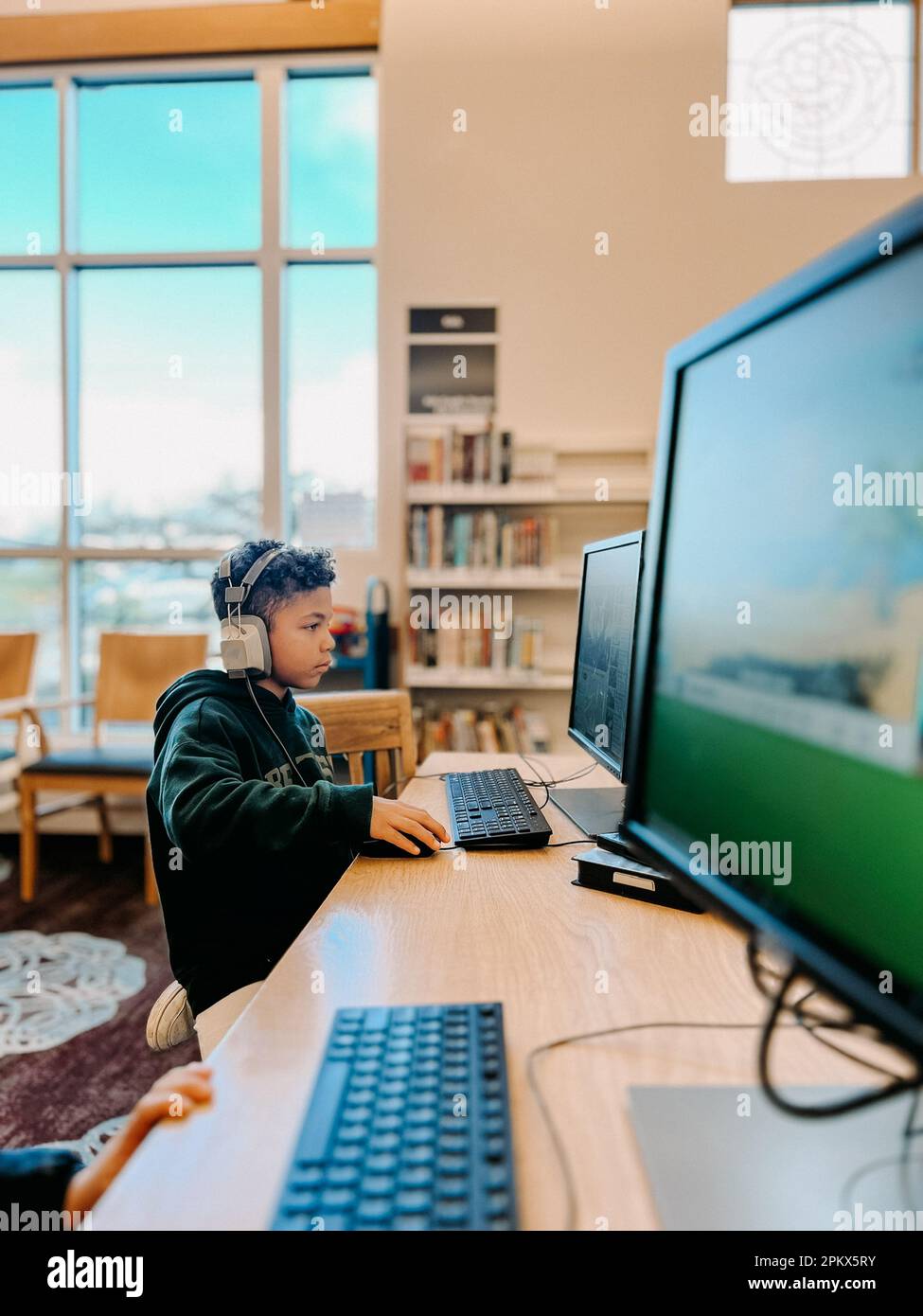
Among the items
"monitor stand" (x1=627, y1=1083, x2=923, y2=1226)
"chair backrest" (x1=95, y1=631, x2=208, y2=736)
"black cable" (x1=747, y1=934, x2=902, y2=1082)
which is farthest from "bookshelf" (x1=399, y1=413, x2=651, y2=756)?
"monitor stand" (x1=627, y1=1083, x2=923, y2=1226)

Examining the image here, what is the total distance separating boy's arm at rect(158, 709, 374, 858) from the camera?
38.9 inches

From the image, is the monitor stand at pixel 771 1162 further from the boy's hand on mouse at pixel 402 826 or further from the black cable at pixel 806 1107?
the boy's hand on mouse at pixel 402 826

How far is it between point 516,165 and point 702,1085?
12.2 feet

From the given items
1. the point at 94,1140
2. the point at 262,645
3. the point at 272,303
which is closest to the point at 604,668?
the point at 262,645

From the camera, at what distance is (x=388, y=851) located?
3.59 ft

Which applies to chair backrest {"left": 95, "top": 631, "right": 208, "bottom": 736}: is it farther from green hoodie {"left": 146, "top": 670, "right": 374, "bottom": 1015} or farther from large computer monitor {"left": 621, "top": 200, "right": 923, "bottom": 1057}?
large computer monitor {"left": 621, "top": 200, "right": 923, "bottom": 1057}

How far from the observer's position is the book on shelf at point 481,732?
319cm

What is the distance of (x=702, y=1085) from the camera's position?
0.54 metres

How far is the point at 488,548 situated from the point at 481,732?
0.73 metres

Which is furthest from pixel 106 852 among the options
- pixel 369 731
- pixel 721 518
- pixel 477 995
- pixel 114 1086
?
pixel 721 518

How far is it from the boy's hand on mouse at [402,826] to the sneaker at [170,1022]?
0.37 meters

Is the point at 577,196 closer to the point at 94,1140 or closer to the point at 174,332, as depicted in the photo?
the point at 174,332

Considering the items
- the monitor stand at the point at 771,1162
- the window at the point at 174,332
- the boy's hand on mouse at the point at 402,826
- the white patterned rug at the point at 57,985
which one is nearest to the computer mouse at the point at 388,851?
the boy's hand on mouse at the point at 402,826
